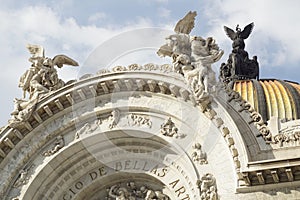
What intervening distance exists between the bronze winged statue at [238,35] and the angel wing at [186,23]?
52.5 feet

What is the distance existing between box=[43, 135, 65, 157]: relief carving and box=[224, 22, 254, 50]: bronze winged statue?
17761mm

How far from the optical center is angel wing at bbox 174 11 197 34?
70.5 ft

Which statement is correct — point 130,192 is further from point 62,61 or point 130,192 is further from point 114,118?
point 62,61

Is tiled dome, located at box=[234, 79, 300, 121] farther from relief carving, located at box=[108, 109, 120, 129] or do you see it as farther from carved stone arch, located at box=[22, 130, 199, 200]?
relief carving, located at box=[108, 109, 120, 129]

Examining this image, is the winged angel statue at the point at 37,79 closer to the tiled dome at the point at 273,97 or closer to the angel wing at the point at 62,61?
the angel wing at the point at 62,61

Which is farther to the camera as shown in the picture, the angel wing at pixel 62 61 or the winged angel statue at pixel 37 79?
the angel wing at pixel 62 61

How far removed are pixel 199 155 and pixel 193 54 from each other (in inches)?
118

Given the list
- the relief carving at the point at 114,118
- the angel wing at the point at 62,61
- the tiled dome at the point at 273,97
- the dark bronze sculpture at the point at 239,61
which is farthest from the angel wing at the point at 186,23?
the dark bronze sculpture at the point at 239,61

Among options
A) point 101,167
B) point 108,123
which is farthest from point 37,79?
point 101,167

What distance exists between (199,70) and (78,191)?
5040 millimetres

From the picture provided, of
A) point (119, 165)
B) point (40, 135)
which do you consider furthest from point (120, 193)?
point (40, 135)

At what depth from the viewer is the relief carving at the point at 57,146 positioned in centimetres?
2133

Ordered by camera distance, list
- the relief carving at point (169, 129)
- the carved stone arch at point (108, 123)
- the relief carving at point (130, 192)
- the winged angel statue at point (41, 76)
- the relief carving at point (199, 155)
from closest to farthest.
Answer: the relief carving at point (199, 155) → the carved stone arch at point (108, 123) → the relief carving at point (169, 129) → the relief carving at point (130, 192) → the winged angel statue at point (41, 76)

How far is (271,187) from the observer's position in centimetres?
1827
